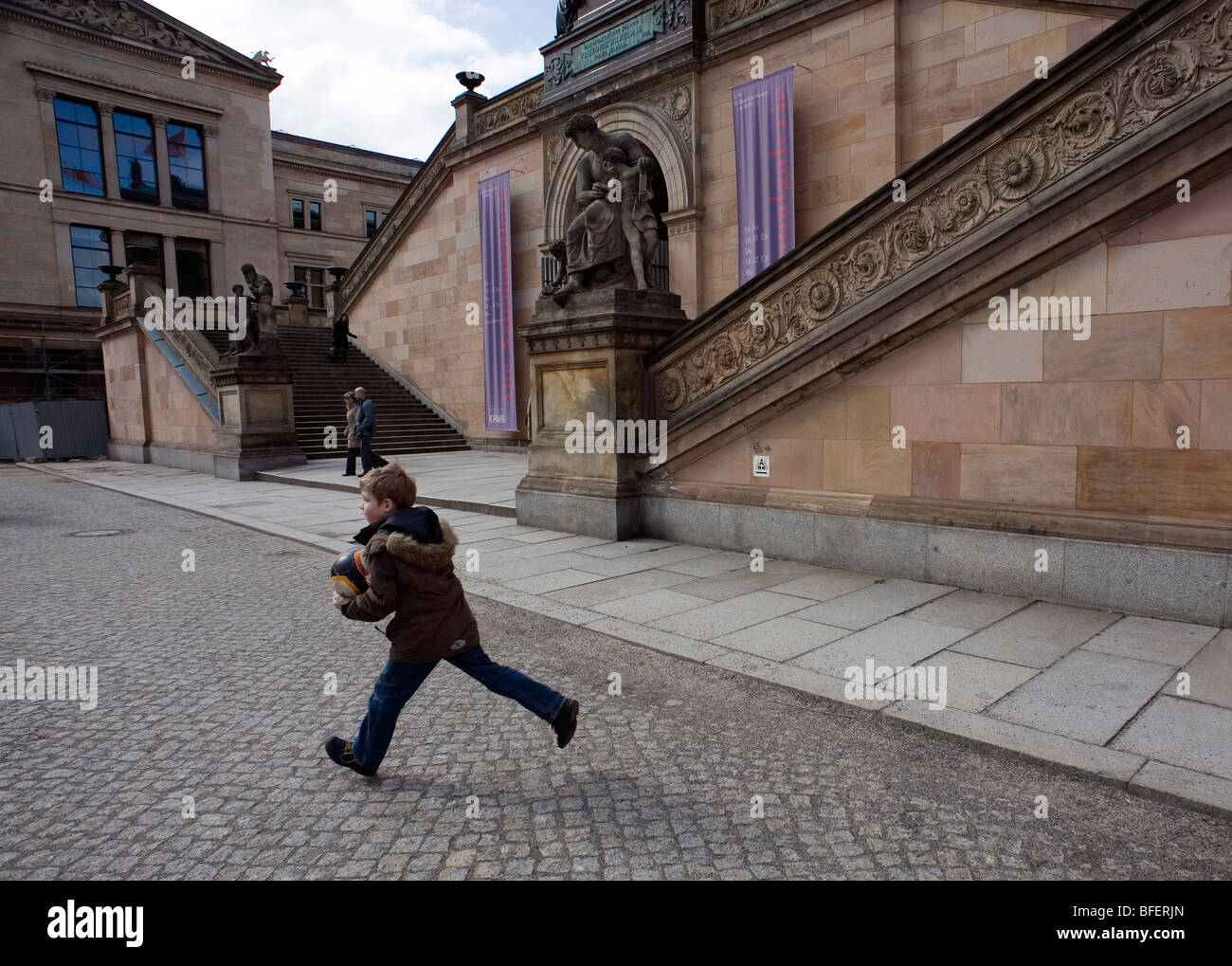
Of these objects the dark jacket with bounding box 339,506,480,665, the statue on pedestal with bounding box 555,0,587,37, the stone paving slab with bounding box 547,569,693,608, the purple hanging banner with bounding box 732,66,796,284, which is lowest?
the stone paving slab with bounding box 547,569,693,608

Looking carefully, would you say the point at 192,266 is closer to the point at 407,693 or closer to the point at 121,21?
the point at 121,21

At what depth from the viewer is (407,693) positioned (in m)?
3.54

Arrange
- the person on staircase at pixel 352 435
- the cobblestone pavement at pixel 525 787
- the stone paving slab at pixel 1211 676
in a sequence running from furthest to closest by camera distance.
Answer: the person on staircase at pixel 352 435
the stone paving slab at pixel 1211 676
the cobblestone pavement at pixel 525 787

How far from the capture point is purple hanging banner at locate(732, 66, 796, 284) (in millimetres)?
14594

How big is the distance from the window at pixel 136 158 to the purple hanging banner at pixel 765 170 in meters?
34.0

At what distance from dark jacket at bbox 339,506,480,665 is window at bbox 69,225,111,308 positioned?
4016 cm

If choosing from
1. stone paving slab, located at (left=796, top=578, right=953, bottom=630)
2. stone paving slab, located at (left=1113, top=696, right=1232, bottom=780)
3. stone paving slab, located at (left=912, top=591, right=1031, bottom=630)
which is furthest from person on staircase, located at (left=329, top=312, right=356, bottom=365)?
stone paving slab, located at (left=1113, top=696, right=1232, bottom=780)

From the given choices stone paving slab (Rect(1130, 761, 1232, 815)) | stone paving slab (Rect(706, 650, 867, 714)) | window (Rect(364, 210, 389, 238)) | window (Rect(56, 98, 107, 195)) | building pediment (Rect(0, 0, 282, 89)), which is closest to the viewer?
stone paving slab (Rect(1130, 761, 1232, 815))

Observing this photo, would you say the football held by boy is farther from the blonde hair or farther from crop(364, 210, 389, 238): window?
crop(364, 210, 389, 238): window

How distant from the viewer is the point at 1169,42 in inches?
226

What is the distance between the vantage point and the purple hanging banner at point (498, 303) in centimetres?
2123

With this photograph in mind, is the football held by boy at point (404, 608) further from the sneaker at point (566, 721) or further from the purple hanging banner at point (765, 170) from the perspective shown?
the purple hanging banner at point (765, 170)

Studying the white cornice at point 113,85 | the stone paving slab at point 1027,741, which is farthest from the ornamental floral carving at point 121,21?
the stone paving slab at point 1027,741
